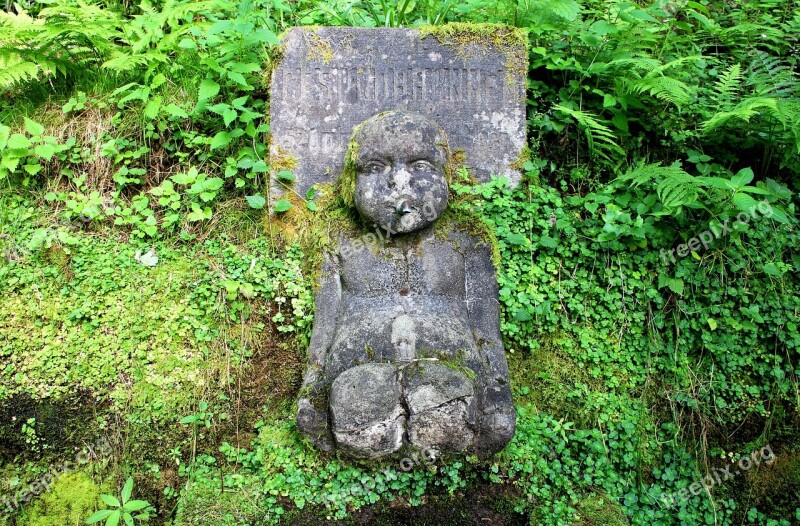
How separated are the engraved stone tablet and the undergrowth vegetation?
17cm

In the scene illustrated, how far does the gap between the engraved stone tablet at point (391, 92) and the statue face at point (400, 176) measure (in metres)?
0.57

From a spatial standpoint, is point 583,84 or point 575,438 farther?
point 583,84

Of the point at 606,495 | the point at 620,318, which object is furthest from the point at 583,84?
the point at 606,495

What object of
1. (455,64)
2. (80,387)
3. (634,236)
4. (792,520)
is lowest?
(792,520)

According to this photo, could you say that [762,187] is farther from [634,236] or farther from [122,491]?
[122,491]

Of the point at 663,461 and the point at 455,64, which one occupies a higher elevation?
the point at 455,64

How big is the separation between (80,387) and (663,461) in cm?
352

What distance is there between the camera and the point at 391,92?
4.22 metres

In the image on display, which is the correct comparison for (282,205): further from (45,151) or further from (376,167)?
(45,151)

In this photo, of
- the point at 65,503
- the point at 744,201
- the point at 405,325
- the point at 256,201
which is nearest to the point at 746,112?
the point at 744,201

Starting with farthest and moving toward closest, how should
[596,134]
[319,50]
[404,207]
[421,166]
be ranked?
[596,134], [319,50], [421,166], [404,207]

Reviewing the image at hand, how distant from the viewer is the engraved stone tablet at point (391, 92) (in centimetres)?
421

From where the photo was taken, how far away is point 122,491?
129 inches

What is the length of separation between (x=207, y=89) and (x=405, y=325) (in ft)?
7.17
